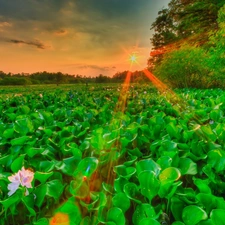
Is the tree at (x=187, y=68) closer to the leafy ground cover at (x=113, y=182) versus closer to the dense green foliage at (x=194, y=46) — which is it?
the dense green foliage at (x=194, y=46)

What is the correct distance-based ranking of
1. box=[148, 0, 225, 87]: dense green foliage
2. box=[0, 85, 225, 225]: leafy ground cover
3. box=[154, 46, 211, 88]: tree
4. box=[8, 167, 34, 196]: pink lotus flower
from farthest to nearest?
1. box=[154, 46, 211, 88]: tree
2. box=[148, 0, 225, 87]: dense green foliage
3. box=[8, 167, 34, 196]: pink lotus flower
4. box=[0, 85, 225, 225]: leafy ground cover

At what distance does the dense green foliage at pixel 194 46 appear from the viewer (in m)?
12.0

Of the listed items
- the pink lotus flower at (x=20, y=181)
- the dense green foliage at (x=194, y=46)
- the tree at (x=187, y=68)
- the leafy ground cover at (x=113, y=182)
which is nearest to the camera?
the leafy ground cover at (x=113, y=182)

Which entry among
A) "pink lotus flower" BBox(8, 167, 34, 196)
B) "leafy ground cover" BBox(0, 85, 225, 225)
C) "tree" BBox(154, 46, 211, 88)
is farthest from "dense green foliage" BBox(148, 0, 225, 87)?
"pink lotus flower" BBox(8, 167, 34, 196)

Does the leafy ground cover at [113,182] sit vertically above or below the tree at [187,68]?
below

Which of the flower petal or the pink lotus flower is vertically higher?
the pink lotus flower

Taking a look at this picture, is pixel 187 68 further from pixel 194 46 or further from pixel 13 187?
pixel 13 187

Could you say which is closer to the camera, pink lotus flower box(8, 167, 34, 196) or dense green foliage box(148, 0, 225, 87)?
pink lotus flower box(8, 167, 34, 196)

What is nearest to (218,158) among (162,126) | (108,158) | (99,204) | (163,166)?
(163,166)

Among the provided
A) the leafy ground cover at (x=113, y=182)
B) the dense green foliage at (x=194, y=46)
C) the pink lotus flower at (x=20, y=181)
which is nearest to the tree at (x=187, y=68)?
the dense green foliage at (x=194, y=46)

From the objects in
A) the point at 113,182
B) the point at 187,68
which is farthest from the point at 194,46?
the point at 113,182

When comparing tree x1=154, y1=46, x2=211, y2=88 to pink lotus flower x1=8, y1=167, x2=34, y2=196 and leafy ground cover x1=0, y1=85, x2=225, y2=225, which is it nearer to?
leafy ground cover x1=0, y1=85, x2=225, y2=225

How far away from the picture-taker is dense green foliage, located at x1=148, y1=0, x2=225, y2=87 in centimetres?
1203

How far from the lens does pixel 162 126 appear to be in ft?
7.36
